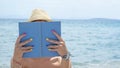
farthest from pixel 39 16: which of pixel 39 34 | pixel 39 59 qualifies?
pixel 39 59

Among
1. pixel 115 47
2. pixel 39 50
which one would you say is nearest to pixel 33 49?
pixel 39 50

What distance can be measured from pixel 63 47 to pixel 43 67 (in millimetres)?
275

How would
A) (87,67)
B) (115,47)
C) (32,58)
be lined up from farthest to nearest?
(115,47), (87,67), (32,58)

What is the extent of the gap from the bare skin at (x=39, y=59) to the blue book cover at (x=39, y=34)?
3 centimetres

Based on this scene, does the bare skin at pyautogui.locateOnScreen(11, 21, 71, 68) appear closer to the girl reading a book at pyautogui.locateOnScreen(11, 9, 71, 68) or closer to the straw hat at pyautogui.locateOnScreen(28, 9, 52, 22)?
the girl reading a book at pyautogui.locateOnScreen(11, 9, 71, 68)

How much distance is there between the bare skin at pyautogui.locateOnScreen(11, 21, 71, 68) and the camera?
2.72 meters

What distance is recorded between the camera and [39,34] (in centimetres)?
274

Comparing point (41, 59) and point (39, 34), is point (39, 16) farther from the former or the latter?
point (41, 59)

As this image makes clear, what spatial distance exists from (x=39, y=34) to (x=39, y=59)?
27 centimetres

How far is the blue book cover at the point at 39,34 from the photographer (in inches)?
107

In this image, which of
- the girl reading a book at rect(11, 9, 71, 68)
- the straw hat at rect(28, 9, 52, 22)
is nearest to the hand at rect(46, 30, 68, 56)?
the girl reading a book at rect(11, 9, 71, 68)

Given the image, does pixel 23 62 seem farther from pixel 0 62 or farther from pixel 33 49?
pixel 0 62

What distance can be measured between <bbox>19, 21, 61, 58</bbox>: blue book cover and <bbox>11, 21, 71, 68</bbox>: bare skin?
0.10 ft

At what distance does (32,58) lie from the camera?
292 cm
